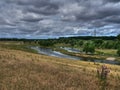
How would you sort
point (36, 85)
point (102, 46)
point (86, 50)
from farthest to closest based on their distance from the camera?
point (102, 46), point (86, 50), point (36, 85)

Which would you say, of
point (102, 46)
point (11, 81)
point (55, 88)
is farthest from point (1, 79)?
→ point (102, 46)

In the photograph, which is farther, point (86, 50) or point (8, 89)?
point (86, 50)

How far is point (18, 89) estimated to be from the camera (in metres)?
8.72

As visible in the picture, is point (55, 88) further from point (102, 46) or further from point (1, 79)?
point (102, 46)

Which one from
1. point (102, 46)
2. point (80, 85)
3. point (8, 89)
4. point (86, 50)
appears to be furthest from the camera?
point (102, 46)

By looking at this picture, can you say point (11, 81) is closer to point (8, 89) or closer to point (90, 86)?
point (8, 89)

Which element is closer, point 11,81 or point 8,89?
point 8,89

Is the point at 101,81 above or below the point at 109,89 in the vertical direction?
above

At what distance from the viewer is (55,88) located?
9.09m

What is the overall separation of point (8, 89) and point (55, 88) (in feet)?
6.60

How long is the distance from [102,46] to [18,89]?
559ft

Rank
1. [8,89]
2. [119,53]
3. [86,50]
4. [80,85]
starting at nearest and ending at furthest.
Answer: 1. [8,89]
2. [80,85]
3. [119,53]
4. [86,50]

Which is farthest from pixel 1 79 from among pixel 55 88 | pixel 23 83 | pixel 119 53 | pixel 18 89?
pixel 119 53

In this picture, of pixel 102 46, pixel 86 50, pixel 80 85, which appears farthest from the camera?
pixel 102 46
